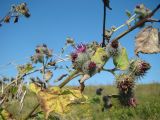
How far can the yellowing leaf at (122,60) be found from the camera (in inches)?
57.1

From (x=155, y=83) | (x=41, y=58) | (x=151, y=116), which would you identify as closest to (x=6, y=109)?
(x=41, y=58)

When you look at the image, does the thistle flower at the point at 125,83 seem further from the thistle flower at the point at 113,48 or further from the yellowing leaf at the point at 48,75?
the yellowing leaf at the point at 48,75

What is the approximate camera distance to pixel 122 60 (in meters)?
1.46

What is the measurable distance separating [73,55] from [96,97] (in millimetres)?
462

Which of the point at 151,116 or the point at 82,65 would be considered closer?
the point at 82,65

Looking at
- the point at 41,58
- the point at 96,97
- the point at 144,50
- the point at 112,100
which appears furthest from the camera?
the point at 41,58

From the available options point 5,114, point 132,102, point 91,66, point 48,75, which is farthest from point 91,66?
point 5,114

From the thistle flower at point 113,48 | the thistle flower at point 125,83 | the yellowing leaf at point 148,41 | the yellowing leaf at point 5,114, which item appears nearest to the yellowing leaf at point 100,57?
the thistle flower at point 113,48

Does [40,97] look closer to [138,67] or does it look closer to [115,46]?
[115,46]

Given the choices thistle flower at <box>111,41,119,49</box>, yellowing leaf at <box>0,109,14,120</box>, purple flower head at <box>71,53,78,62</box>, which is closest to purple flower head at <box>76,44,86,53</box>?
purple flower head at <box>71,53,78,62</box>

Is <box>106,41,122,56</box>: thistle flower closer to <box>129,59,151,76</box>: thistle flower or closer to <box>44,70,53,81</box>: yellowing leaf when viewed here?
<box>129,59,151,76</box>: thistle flower

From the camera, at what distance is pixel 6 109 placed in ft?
6.82

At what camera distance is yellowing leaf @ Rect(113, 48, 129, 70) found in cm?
145

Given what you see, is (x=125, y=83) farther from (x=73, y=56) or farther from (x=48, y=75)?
(x=48, y=75)
